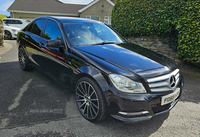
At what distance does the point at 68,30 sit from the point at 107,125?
2.00 m

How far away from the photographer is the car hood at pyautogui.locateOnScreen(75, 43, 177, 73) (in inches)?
105

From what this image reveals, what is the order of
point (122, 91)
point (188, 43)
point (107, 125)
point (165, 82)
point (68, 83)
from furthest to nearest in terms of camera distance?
1. point (188, 43)
2. point (68, 83)
3. point (107, 125)
4. point (165, 82)
5. point (122, 91)

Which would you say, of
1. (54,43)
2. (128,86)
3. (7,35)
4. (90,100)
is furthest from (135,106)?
(7,35)

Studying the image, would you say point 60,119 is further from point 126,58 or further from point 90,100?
point 126,58

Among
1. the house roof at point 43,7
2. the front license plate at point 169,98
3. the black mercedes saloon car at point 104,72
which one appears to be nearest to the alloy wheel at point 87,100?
the black mercedes saloon car at point 104,72

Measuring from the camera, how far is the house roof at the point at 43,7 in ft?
82.4

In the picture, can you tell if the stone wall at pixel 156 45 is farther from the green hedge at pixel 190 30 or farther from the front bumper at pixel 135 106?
the front bumper at pixel 135 106

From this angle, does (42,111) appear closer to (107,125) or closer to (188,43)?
(107,125)

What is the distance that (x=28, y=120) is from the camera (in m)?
2.81

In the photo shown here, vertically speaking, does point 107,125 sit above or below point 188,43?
below

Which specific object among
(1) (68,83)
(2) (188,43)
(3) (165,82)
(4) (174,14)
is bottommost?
(1) (68,83)

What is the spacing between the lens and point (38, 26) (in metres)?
4.45

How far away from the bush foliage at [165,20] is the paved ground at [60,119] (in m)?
1.97

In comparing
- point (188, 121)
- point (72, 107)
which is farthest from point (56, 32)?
point (188, 121)
